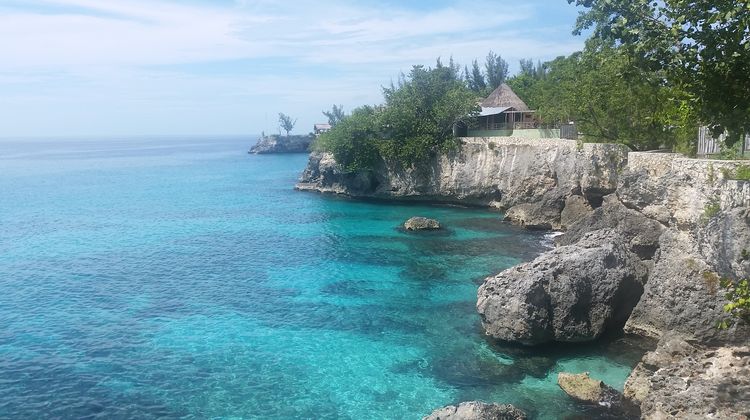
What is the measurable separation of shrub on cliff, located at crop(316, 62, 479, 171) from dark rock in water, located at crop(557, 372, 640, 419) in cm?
3569

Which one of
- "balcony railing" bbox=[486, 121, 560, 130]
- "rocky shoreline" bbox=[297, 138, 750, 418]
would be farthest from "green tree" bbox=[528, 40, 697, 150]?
"rocky shoreline" bbox=[297, 138, 750, 418]

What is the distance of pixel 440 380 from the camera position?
18.4m

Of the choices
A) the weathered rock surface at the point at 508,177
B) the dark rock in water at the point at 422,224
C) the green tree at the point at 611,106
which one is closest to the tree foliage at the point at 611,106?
the green tree at the point at 611,106

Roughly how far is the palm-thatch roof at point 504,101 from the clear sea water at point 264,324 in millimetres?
19909

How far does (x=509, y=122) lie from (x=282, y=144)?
100614 mm

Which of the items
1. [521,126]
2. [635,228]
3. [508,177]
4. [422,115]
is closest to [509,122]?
[521,126]

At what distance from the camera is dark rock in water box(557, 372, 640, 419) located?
16125 mm

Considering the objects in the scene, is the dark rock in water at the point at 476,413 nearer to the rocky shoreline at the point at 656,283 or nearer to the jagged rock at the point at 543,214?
the rocky shoreline at the point at 656,283

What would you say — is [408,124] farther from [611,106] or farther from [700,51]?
[700,51]

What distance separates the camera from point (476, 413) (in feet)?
46.9

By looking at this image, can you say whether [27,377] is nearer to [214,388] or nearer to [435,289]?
[214,388]

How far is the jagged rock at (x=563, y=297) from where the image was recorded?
20547 millimetres

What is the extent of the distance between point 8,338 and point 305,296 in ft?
40.6

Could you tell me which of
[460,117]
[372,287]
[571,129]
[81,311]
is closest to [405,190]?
[460,117]
